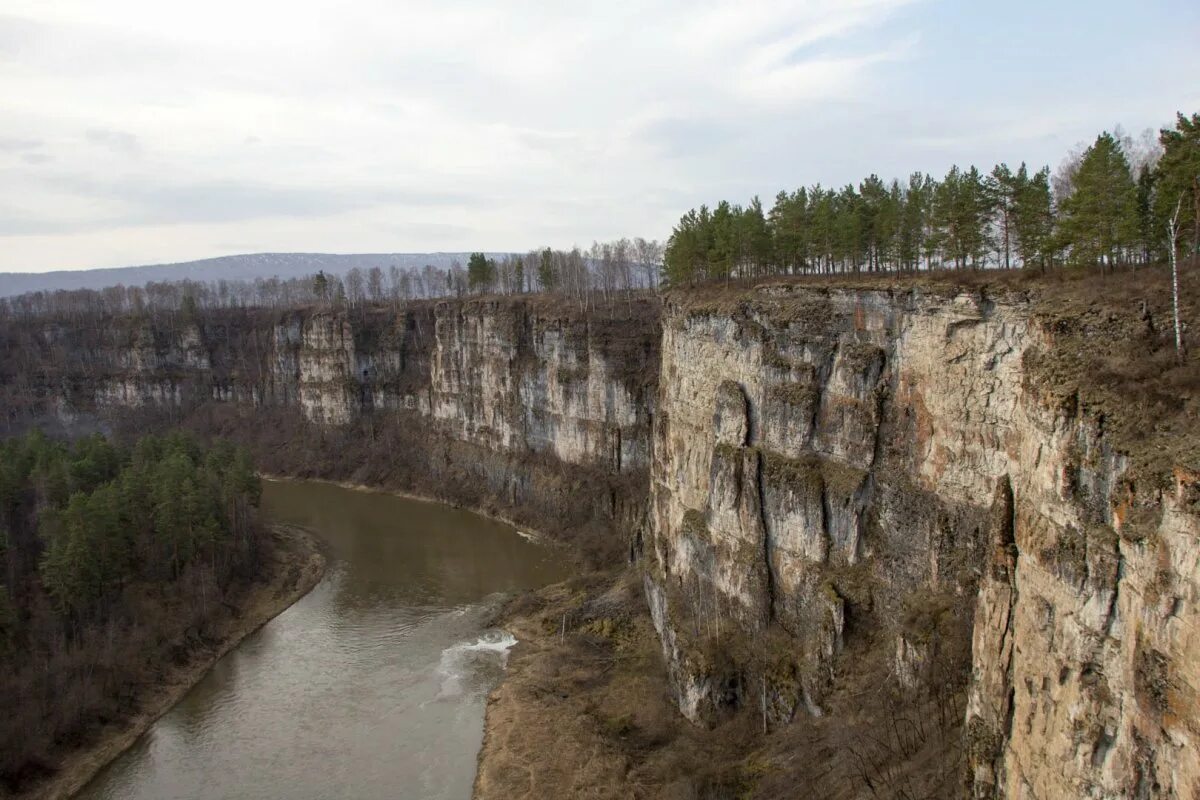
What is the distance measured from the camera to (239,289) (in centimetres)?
14200

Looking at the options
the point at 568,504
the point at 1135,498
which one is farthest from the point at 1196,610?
the point at 568,504

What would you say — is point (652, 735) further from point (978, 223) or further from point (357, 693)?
point (978, 223)

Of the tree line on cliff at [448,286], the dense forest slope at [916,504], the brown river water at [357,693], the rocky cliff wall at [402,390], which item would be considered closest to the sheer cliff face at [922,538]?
the dense forest slope at [916,504]

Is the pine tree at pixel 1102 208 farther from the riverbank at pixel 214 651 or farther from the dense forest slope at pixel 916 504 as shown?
the riverbank at pixel 214 651

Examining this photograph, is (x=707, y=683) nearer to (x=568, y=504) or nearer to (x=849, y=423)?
(x=849, y=423)

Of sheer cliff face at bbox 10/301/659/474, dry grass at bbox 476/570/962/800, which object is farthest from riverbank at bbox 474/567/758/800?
sheer cliff face at bbox 10/301/659/474

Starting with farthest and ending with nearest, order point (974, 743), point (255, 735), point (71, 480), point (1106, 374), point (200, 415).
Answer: point (200, 415), point (71, 480), point (255, 735), point (974, 743), point (1106, 374)

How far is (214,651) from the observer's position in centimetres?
4041

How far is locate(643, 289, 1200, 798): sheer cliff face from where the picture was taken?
13.7 m

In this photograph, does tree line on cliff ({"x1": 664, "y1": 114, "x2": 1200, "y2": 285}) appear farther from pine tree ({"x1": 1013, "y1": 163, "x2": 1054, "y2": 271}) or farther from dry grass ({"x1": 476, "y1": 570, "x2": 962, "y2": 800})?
dry grass ({"x1": 476, "y1": 570, "x2": 962, "y2": 800})

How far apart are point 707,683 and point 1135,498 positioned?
774 inches

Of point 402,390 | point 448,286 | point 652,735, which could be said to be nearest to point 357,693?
point 652,735

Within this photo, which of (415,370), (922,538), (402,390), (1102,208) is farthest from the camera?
(415,370)

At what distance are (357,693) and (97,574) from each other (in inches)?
563
